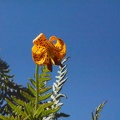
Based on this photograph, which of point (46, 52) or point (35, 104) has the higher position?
point (46, 52)

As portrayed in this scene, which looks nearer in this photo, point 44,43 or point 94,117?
point 94,117

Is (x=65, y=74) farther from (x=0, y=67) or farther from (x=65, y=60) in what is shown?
(x=0, y=67)

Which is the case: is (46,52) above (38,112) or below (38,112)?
above

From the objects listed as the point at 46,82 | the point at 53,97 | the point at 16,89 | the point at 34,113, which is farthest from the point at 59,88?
the point at 16,89

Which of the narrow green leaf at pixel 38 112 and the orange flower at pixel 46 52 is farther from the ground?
the orange flower at pixel 46 52

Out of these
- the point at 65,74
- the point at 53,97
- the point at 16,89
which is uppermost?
the point at 16,89

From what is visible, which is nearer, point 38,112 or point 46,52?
point 38,112

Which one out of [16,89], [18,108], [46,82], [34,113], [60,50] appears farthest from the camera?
[16,89]

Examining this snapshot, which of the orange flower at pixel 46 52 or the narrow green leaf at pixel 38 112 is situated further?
the orange flower at pixel 46 52
